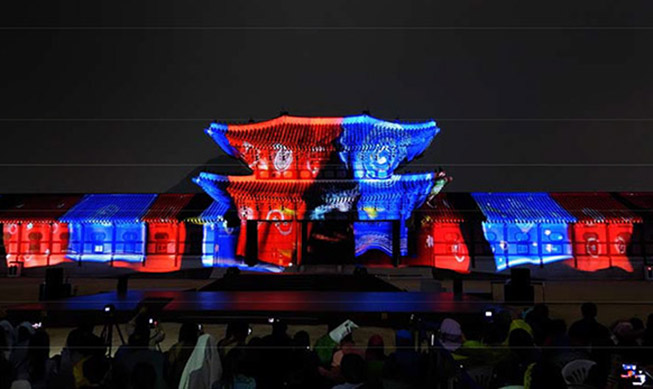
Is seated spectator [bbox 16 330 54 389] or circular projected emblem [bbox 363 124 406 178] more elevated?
circular projected emblem [bbox 363 124 406 178]

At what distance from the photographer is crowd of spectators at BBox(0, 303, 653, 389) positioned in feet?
5.42

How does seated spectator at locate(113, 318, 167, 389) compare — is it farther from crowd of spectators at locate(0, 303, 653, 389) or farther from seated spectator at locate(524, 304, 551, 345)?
seated spectator at locate(524, 304, 551, 345)

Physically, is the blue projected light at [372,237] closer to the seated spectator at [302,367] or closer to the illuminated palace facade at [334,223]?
the illuminated palace facade at [334,223]

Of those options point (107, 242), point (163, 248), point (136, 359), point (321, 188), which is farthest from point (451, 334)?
point (107, 242)

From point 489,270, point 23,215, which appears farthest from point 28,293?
point 489,270

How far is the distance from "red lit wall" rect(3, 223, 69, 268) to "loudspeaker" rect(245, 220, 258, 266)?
15.0 feet

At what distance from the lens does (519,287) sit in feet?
15.8

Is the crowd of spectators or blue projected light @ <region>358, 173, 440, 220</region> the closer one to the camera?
the crowd of spectators

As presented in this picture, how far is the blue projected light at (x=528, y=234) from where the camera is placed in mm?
10367

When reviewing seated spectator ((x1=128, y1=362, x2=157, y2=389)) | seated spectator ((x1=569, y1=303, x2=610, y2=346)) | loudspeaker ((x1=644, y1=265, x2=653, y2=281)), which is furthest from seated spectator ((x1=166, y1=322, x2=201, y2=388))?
loudspeaker ((x1=644, y1=265, x2=653, y2=281))

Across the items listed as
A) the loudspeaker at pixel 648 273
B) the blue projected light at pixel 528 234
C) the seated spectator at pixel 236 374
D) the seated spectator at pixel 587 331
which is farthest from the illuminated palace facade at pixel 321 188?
the seated spectator at pixel 236 374

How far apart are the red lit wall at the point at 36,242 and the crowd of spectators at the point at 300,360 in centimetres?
991

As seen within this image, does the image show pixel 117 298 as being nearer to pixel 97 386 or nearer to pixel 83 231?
pixel 97 386

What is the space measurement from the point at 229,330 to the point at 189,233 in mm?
9429
